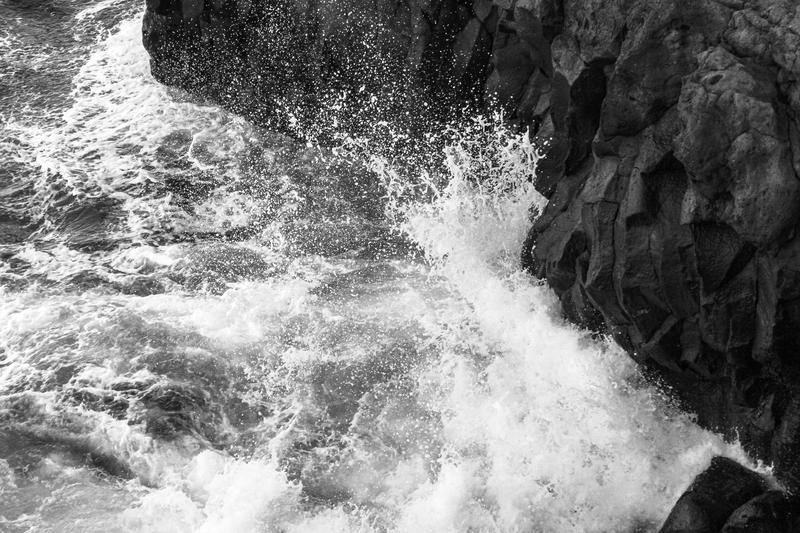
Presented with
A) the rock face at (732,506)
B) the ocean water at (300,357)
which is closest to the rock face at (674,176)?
the rock face at (732,506)

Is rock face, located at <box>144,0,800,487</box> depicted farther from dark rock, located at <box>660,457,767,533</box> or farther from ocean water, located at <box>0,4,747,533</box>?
ocean water, located at <box>0,4,747,533</box>

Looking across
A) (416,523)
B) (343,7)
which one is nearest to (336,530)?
(416,523)

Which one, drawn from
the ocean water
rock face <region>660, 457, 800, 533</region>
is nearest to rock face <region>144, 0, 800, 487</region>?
rock face <region>660, 457, 800, 533</region>

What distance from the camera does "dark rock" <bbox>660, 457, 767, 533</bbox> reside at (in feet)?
27.1

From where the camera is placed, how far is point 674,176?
28.8 ft

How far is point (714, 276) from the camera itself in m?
8.39

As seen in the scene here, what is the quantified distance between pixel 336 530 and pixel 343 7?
864cm

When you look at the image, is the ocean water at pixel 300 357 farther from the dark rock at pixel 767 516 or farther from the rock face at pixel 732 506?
the dark rock at pixel 767 516

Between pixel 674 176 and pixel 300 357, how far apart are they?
17.4 feet

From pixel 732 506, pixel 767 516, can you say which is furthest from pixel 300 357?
pixel 767 516

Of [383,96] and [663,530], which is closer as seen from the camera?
[663,530]

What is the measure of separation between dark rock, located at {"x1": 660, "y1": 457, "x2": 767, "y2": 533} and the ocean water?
0.46m

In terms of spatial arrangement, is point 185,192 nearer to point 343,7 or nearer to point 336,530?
point 343,7

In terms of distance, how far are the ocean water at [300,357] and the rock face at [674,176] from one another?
31.0 inches
